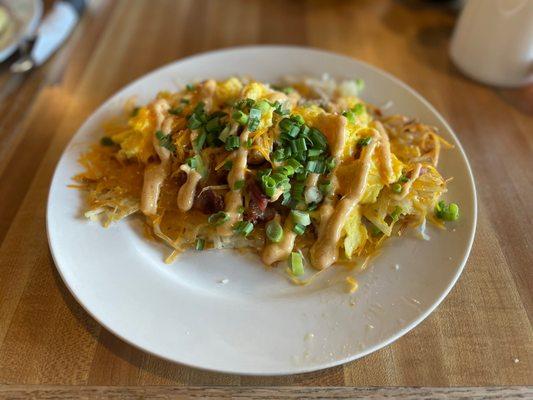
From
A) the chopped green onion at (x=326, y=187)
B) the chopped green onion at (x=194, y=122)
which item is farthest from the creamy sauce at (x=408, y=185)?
the chopped green onion at (x=194, y=122)

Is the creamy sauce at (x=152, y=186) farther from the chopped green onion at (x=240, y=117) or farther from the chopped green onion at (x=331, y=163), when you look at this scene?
the chopped green onion at (x=331, y=163)

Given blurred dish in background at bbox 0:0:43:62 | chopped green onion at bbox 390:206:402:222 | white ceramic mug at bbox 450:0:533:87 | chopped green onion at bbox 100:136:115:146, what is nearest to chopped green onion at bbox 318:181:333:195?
chopped green onion at bbox 390:206:402:222

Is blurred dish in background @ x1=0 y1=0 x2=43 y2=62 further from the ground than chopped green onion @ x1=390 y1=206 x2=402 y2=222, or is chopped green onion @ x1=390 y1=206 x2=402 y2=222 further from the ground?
blurred dish in background @ x1=0 y1=0 x2=43 y2=62

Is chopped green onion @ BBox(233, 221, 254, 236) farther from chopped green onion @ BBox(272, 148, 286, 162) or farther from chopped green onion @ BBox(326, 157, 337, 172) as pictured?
chopped green onion @ BBox(326, 157, 337, 172)

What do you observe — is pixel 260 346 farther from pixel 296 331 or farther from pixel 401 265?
pixel 401 265

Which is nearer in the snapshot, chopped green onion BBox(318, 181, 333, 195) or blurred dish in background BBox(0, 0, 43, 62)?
chopped green onion BBox(318, 181, 333, 195)

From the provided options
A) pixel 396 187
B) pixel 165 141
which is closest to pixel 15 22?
pixel 165 141
